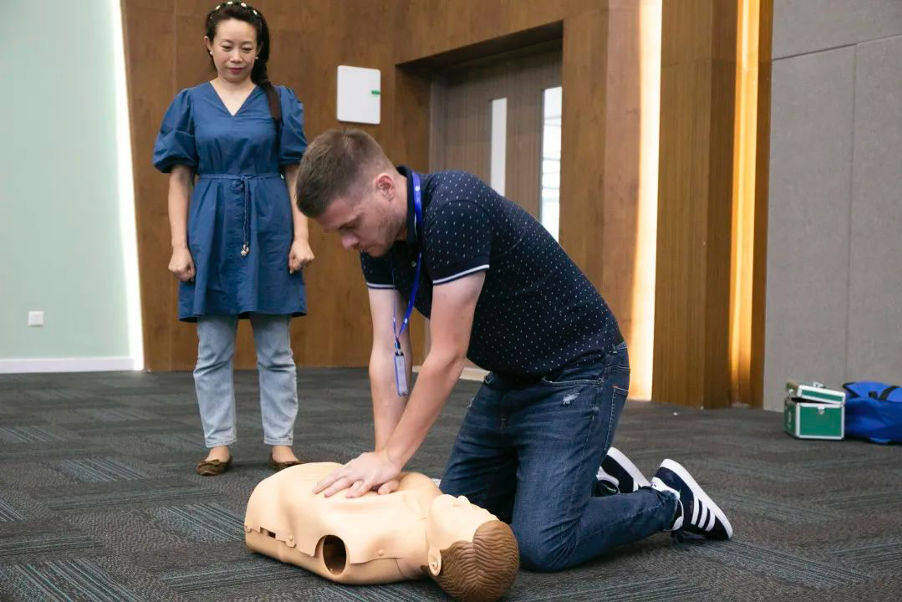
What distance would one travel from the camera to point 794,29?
4598mm

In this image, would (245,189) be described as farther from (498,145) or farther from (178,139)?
(498,145)

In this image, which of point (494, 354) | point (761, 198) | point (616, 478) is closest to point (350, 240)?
point (494, 354)

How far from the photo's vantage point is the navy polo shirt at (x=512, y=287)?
1.73 meters

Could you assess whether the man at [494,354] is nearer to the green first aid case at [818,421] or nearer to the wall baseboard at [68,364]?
the green first aid case at [818,421]

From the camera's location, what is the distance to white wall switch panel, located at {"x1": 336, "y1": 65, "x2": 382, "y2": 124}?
21.4ft

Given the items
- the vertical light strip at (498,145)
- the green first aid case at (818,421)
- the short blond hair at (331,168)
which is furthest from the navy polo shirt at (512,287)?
the vertical light strip at (498,145)

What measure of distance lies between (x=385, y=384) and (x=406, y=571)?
1.12 feet

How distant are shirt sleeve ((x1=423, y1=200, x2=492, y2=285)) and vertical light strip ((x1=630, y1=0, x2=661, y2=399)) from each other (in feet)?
11.3

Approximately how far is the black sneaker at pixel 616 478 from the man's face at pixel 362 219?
81 centimetres

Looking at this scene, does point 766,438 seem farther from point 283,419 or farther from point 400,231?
point 400,231

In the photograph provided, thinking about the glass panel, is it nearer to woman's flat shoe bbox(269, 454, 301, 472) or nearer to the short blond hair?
woman's flat shoe bbox(269, 454, 301, 472)

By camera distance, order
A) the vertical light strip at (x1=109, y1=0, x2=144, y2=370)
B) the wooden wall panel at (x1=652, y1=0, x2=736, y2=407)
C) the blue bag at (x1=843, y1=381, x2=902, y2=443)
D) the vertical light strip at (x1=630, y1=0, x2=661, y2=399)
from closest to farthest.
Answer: the blue bag at (x1=843, y1=381, x2=902, y2=443)
the wooden wall panel at (x1=652, y1=0, x2=736, y2=407)
the vertical light strip at (x1=630, y1=0, x2=661, y2=399)
the vertical light strip at (x1=109, y1=0, x2=144, y2=370)

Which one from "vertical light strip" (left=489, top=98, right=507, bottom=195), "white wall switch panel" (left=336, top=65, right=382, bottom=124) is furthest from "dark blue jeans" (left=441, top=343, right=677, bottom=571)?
"white wall switch panel" (left=336, top=65, right=382, bottom=124)

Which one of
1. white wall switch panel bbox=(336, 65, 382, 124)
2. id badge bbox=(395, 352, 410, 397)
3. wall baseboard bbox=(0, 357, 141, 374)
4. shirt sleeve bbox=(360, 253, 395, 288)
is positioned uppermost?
white wall switch panel bbox=(336, 65, 382, 124)
